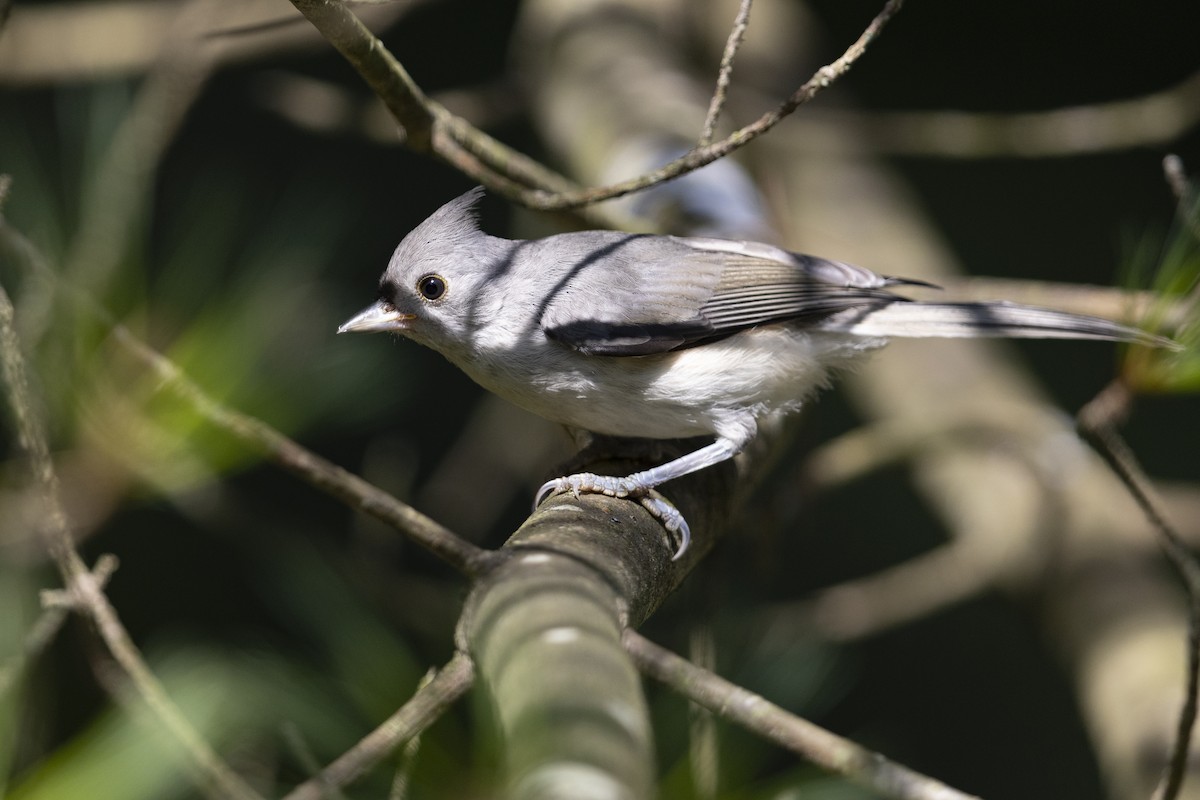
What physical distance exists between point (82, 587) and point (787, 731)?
2.96ft

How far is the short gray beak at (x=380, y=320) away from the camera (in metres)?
2.24

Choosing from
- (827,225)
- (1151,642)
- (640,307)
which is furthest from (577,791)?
(827,225)

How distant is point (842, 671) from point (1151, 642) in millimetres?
2011

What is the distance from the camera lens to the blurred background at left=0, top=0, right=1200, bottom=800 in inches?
→ 82.8

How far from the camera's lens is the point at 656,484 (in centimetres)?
193

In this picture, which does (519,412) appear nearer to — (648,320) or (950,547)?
(950,547)

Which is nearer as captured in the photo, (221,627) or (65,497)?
(65,497)

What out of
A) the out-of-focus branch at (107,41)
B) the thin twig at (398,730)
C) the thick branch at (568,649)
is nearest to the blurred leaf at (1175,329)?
the thick branch at (568,649)

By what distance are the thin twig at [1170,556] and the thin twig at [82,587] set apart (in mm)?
1162

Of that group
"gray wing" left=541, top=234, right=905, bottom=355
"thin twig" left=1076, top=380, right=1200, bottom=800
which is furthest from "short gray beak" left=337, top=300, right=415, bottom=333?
"thin twig" left=1076, top=380, right=1200, bottom=800

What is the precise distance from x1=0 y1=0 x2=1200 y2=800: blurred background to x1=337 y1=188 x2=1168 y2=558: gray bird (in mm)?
289

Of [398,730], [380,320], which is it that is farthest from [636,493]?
[398,730]

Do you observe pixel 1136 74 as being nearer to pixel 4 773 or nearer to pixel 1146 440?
pixel 1146 440

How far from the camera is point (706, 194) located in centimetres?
286
